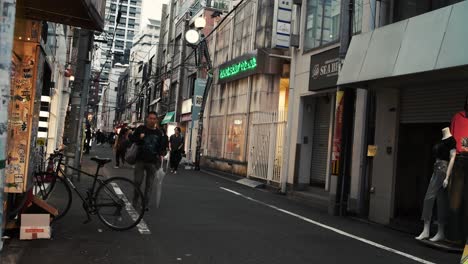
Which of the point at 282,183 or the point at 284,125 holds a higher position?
the point at 284,125

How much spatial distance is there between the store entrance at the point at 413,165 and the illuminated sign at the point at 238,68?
10.8 m

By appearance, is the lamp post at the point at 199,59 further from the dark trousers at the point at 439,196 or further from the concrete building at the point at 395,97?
the dark trousers at the point at 439,196

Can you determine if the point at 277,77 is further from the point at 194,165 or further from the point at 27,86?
the point at 27,86

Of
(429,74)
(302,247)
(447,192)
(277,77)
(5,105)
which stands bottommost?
(302,247)

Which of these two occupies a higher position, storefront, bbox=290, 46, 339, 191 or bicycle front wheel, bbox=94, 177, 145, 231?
storefront, bbox=290, 46, 339, 191

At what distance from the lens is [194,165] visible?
2625 cm

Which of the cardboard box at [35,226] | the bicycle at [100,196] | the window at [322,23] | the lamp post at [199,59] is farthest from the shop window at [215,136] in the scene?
the cardboard box at [35,226]

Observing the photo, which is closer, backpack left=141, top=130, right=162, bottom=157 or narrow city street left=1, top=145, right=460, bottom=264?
narrow city street left=1, top=145, right=460, bottom=264

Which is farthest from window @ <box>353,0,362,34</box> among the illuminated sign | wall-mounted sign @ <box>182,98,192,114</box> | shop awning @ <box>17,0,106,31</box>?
wall-mounted sign @ <box>182,98,192,114</box>

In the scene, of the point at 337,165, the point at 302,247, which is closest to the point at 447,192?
the point at 302,247

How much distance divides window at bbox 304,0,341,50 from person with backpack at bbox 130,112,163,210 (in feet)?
22.5

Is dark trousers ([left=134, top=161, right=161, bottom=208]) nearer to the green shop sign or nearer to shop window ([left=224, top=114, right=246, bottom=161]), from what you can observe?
the green shop sign

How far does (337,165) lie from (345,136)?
0.66 m

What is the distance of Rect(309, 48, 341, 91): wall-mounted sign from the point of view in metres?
13.7
